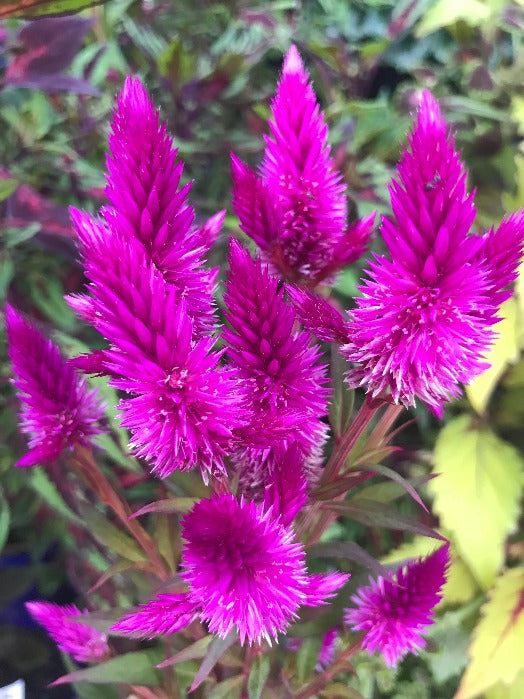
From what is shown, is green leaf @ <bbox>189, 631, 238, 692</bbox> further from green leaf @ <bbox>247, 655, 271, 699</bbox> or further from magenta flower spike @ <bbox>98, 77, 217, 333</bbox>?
magenta flower spike @ <bbox>98, 77, 217, 333</bbox>

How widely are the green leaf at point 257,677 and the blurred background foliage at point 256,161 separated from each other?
26 centimetres

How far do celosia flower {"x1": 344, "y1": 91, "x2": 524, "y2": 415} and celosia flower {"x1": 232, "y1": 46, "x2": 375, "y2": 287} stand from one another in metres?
0.06

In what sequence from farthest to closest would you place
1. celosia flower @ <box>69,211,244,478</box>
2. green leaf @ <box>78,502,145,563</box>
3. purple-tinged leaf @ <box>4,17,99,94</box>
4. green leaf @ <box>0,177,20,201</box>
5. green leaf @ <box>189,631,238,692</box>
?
purple-tinged leaf @ <box>4,17,99,94</box>
green leaf @ <box>0,177,20,201</box>
green leaf @ <box>78,502,145,563</box>
green leaf @ <box>189,631,238,692</box>
celosia flower @ <box>69,211,244,478</box>

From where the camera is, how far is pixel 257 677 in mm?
403

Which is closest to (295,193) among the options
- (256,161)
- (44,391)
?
(44,391)

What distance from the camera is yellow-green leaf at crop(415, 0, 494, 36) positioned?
979 mm

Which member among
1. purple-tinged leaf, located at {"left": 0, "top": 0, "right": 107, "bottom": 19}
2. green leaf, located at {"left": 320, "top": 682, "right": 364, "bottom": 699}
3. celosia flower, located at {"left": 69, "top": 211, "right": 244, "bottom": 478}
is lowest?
green leaf, located at {"left": 320, "top": 682, "right": 364, "bottom": 699}

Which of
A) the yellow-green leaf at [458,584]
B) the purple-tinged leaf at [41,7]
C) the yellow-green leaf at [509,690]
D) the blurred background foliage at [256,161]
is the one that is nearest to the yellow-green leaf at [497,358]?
the blurred background foliage at [256,161]

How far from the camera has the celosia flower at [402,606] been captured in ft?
1.19

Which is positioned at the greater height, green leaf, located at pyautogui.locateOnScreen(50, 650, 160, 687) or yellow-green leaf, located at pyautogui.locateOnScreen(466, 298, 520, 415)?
yellow-green leaf, located at pyautogui.locateOnScreen(466, 298, 520, 415)

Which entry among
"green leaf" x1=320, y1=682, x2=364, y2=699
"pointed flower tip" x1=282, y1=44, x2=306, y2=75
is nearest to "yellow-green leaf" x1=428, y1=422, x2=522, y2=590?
"green leaf" x1=320, y1=682, x2=364, y2=699

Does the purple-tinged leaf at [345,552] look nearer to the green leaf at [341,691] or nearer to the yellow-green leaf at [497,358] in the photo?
the green leaf at [341,691]

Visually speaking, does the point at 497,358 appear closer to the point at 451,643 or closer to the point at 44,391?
the point at 451,643

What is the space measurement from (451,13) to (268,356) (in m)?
0.90
